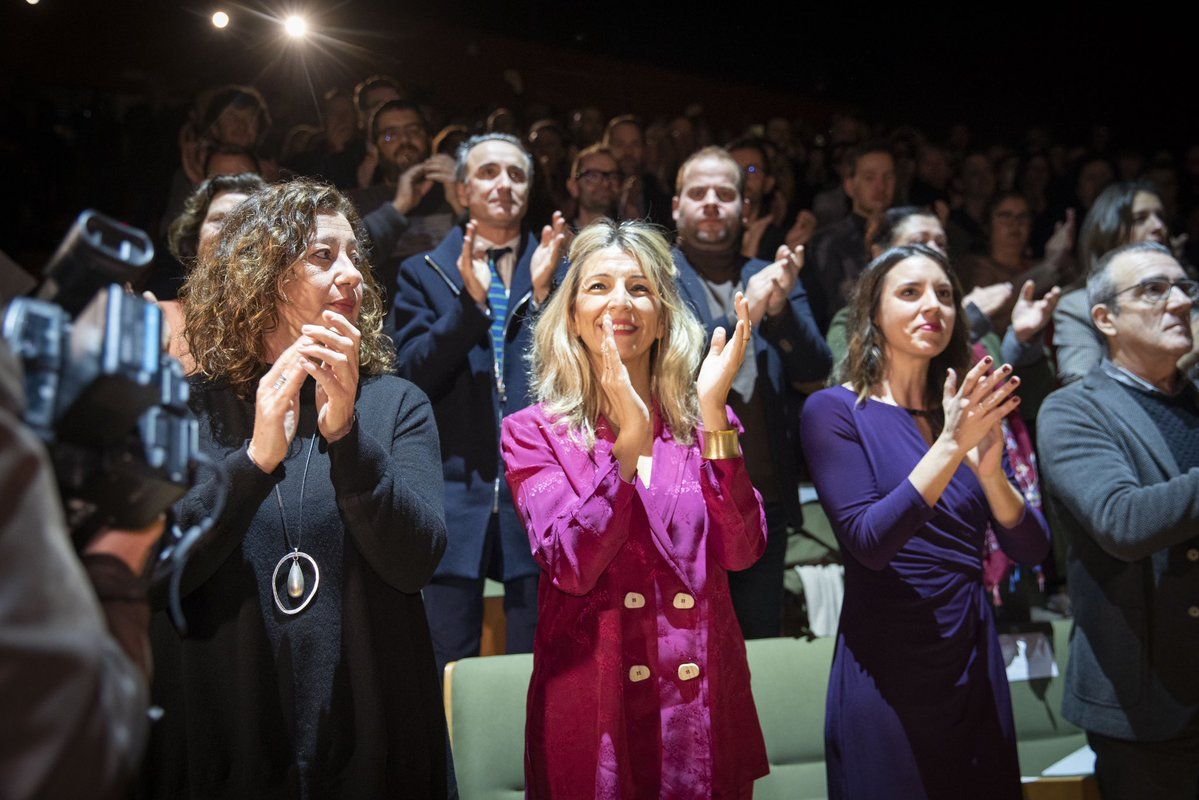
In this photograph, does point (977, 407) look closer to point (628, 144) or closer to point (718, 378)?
point (718, 378)

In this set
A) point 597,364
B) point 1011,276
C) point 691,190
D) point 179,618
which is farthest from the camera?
point 1011,276

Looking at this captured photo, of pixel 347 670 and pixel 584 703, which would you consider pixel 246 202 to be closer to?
pixel 347 670

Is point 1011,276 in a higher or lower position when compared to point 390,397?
higher

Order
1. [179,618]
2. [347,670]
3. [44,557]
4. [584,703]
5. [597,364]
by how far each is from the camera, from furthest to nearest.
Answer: [597,364]
[584,703]
[347,670]
[179,618]
[44,557]

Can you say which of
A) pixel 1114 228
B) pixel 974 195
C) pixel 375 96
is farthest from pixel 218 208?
pixel 974 195

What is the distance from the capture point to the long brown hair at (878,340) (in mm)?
2500

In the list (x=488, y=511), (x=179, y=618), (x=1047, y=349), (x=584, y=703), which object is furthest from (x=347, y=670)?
(x=1047, y=349)

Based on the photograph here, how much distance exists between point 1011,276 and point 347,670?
137 inches

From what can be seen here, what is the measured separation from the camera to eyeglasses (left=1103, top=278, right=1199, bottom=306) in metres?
2.62

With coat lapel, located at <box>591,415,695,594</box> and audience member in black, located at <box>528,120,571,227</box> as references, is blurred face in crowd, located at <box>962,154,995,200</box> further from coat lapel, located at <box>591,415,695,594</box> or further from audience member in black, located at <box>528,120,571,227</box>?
coat lapel, located at <box>591,415,695,594</box>

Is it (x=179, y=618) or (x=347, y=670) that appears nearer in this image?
(x=179, y=618)

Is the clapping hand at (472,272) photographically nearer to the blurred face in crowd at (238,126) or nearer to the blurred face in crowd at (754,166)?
the blurred face in crowd at (238,126)

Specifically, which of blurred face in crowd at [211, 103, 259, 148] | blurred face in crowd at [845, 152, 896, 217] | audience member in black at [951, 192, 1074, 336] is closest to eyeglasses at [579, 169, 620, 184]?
blurred face in crowd at [845, 152, 896, 217]

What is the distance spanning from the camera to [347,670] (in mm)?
1644
